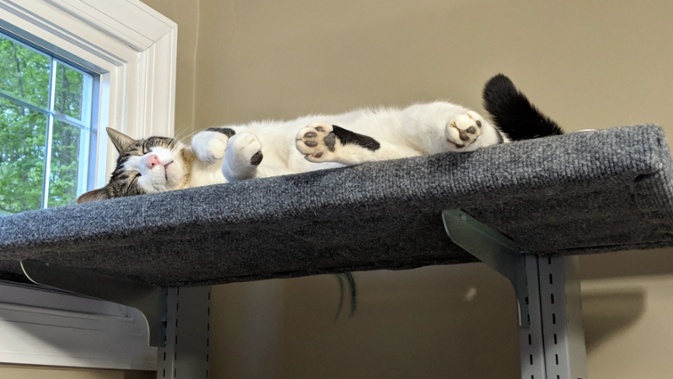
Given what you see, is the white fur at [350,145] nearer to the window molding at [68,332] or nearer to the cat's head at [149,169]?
the cat's head at [149,169]

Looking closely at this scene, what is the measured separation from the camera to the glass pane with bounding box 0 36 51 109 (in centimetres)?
139

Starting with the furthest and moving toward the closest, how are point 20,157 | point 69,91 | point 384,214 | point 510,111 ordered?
point 69,91 < point 20,157 < point 510,111 < point 384,214

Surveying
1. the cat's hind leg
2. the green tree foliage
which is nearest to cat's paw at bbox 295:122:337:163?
the cat's hind leg

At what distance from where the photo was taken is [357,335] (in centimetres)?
139

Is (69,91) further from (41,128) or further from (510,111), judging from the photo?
(510,111)

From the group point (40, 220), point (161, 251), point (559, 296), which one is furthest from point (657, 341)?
point (40, 220)

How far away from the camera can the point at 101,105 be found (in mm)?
1554

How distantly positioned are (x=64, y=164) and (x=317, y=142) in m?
0.92

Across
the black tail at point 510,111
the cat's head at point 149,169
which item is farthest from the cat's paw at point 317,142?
the cat's head at point 149,169

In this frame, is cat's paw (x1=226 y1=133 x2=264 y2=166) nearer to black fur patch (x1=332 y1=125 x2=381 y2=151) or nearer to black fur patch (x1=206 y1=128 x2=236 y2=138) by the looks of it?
black fur patch (x1=332 y1=125 x2=381 y2=151)

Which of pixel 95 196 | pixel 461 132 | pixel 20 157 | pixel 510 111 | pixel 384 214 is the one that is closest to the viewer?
pixel 461 132

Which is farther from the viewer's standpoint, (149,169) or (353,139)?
(149,169)

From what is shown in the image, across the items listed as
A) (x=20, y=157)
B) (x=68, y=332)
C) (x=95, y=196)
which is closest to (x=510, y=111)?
(x=95, y=196)

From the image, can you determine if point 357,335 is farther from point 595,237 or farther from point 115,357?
point 595,237
